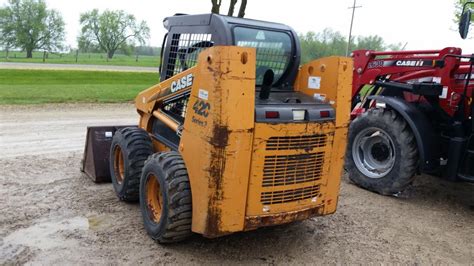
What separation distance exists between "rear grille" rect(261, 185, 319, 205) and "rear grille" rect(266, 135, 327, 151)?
383 millimetres

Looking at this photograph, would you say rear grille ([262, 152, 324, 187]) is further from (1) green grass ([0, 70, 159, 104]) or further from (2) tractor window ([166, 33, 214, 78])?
(1) green grass ([0, 70, 159, 104])

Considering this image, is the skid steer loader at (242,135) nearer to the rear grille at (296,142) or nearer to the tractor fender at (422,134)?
the rear grille at (296,142)

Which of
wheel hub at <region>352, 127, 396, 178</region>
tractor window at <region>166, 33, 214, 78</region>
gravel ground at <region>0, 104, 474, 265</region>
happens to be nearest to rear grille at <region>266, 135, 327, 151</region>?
gravel ground at <region>0, 104, 474, 265</region>

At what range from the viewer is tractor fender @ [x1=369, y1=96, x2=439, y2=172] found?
5.61 m

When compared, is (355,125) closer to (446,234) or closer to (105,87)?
(446,234)

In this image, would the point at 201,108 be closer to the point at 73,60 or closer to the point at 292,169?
the point at 292,169

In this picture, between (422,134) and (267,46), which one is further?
(422,134)

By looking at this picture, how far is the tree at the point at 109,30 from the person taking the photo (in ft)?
221

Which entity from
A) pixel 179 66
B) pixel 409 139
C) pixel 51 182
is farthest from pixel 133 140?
pixel 409 139

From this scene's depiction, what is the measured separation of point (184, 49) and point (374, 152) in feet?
10.3

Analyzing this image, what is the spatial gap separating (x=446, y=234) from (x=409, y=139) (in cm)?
129

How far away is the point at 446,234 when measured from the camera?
16.1ft

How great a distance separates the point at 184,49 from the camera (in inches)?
189

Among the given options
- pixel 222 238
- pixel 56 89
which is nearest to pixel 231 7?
pixel 56 89
